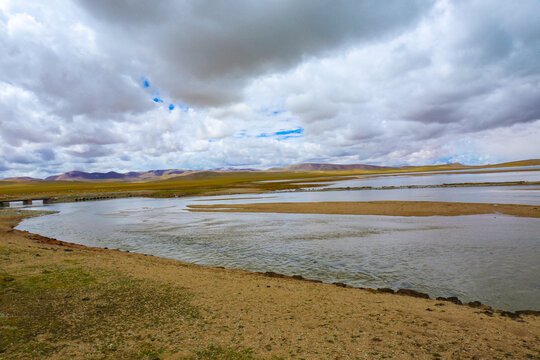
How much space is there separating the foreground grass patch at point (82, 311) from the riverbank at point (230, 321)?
3 centimetres

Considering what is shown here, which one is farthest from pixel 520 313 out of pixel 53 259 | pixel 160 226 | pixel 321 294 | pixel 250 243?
pixel 160 226

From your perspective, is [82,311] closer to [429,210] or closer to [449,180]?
[429,210]

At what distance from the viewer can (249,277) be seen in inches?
530

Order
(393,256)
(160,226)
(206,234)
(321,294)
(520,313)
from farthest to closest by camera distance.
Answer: (160,226), (206,234), (393,256), (321,294), (520,313)

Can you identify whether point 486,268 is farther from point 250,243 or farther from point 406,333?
point 250,243

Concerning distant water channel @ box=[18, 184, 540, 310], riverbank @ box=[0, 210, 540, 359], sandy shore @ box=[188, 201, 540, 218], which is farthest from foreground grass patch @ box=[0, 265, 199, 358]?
sandy shore @ box=[188, 201, 540, 218]

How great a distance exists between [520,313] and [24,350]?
14.7 m

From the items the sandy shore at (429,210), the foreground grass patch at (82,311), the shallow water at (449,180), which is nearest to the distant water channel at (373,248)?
the sandy shore at (429,210)

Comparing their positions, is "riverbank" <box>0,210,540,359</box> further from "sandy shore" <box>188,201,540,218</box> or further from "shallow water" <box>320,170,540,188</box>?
"shallow water" <box>320,170,540,188</box>

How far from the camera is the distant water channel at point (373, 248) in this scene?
500 inches

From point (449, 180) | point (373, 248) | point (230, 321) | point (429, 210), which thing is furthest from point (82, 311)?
point (449, 180)

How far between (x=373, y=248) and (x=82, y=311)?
16.5 meters

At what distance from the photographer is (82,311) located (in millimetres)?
8875

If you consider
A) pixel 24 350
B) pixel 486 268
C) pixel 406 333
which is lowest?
pixel 486 268
